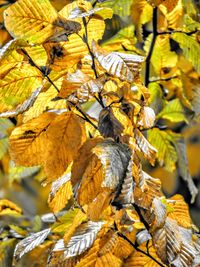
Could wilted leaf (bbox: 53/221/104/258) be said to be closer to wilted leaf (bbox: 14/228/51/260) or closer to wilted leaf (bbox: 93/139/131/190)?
wilted leaf (bbox: 14/228/51/260)

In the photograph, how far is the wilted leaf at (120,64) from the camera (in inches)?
34.4

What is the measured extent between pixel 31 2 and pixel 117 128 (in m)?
0.20

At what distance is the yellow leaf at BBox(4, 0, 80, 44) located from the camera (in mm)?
901

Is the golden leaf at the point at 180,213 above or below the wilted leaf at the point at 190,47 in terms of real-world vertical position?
below

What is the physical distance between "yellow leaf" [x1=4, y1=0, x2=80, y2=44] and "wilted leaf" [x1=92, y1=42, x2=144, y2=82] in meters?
0.05

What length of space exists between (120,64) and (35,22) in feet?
0.42

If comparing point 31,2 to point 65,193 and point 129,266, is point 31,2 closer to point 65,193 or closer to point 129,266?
point 65,193

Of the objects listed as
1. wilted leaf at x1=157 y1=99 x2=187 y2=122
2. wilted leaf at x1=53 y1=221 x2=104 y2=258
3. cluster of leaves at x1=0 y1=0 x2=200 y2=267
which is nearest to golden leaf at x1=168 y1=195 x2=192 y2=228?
cluster of leaves at x1=0 y1=0 x2=200 y2=267

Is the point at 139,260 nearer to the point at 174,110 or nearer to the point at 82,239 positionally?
the point at 82,239

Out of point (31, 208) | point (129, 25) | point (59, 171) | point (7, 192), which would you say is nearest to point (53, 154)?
point (59, 171)

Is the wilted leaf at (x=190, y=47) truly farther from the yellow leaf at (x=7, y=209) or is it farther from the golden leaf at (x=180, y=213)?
the yellow leaf at (x=7, y=209)

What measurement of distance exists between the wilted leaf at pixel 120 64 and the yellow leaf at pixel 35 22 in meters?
0.05

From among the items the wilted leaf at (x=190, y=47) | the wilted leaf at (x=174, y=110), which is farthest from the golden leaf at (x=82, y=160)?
the wilted leaf at (x=174, y=110)

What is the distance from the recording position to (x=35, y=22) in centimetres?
91
